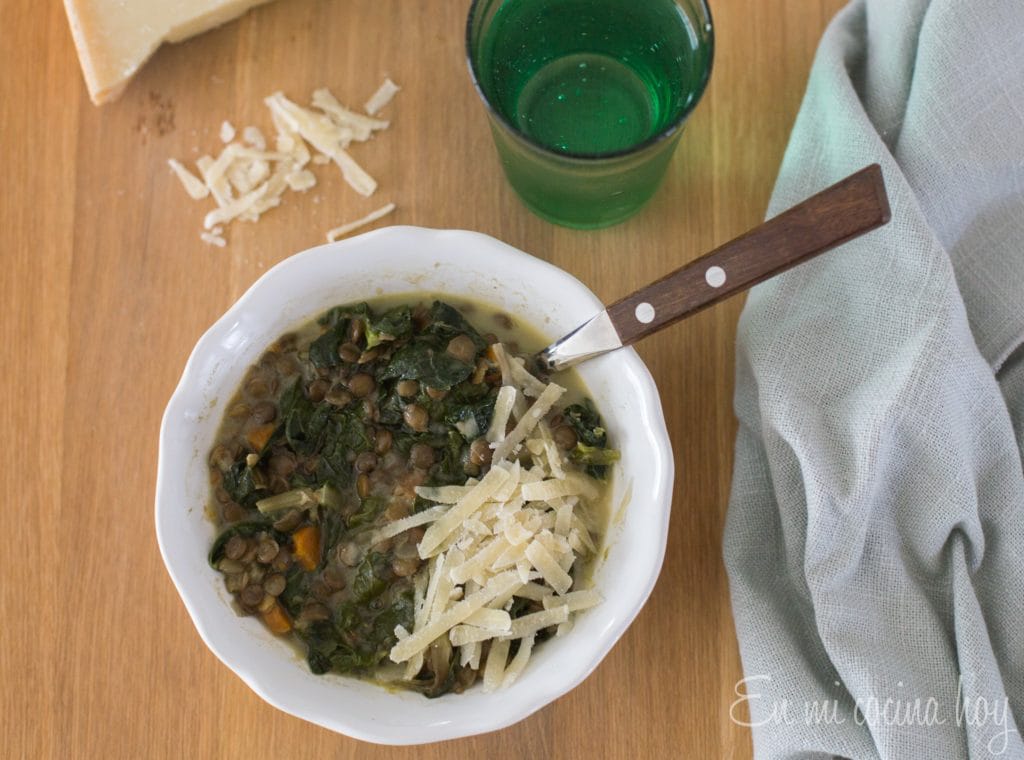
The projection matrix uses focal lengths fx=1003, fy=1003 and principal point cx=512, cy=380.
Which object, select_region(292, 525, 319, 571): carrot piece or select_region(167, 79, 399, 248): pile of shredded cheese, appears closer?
select_region(292, 525, 319, 571): carrot piece

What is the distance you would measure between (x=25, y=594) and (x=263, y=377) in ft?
2.35

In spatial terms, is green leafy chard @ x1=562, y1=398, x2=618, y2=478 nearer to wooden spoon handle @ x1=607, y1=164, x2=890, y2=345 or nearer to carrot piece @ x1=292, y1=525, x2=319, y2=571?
wooden spoon handle @ x1=607, y1=164, x2=890, y2=345

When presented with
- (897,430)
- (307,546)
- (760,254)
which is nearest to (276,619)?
(307,546)

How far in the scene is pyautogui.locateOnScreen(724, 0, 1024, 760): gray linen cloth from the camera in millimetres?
1836

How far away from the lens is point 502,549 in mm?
1756

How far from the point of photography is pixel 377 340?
188 cm

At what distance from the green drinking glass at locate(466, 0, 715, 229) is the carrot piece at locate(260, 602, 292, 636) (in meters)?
0.94

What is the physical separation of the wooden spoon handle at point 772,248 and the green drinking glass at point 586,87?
0.23 m

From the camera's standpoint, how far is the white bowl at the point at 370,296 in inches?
68.9

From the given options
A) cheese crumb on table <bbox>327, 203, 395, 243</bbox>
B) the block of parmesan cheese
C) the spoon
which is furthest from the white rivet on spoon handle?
the block of parmesan cheese

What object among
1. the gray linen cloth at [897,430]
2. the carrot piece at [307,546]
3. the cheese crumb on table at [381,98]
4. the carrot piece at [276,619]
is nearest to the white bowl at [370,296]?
the carrot piece at [276,619]

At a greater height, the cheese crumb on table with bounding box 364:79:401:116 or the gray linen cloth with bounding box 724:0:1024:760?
the cheese crumb on table with bounding box 364:79:401:116

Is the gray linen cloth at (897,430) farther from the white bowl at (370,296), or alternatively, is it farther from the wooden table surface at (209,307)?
the white bowl at (370,296)

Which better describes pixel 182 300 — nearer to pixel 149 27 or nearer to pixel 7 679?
pixel 149 27
